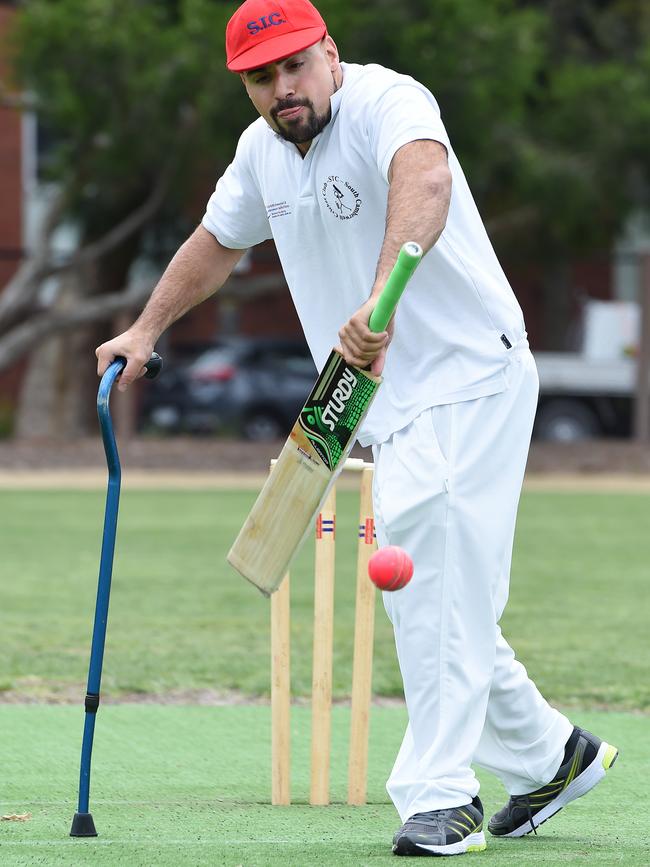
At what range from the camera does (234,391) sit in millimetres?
24281

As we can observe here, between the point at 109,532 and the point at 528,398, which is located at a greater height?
the point at 528,398

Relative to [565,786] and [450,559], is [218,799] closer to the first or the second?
[565,786]

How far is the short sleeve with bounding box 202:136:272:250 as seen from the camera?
4285 mm

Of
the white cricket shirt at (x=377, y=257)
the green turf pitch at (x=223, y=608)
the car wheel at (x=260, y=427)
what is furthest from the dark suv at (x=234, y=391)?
the white cricket shirt at (x=377, y=257)

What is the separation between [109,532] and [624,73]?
18.1 m

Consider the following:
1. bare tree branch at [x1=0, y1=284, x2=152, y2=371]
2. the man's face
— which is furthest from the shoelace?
bare tree branch at [x1=0, y1=284, x2=152, y2=371]

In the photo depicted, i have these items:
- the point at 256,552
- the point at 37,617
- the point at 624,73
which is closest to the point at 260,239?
the point at 256,552

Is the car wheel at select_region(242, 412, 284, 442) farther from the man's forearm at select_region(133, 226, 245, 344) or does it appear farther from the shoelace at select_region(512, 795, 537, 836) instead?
the shoelace at select_region(512, 795, 537, 836)

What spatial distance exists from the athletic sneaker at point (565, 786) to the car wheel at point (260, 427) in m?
20.3

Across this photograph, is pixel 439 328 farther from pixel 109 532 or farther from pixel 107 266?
pixel 107 266

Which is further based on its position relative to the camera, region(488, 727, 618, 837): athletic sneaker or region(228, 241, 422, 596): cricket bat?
region(488, 727, 618, 837): athletic sneaker

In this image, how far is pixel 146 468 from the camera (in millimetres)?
19953

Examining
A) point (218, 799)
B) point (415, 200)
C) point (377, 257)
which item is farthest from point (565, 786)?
point (415, 200)

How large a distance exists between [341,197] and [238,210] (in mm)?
545
